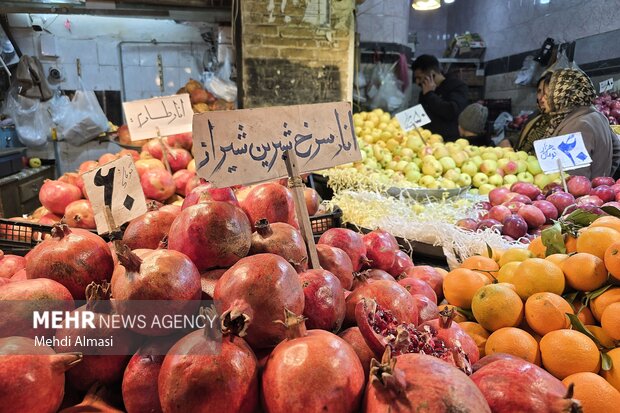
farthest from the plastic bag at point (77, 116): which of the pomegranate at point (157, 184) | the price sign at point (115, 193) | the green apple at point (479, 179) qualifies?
the price sign at point (115, 193)

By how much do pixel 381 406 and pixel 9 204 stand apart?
236 inches

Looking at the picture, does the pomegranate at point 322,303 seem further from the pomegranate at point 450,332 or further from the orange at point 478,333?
the orange at point 478,333

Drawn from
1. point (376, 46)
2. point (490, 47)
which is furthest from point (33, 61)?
point (490, 47)

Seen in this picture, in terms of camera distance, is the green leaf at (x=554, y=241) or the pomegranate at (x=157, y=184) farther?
the pomegranate at (x=157, y=184)

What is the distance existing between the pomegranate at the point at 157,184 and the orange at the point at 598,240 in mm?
2161

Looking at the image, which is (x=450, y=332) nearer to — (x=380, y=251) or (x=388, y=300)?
(x=388, y=300)

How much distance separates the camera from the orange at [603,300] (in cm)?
142

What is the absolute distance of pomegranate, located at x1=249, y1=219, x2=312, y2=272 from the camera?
3.83 feet

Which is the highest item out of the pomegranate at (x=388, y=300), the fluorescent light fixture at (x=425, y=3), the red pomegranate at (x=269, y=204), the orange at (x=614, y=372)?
the fluorescent light fixture at (x=425, y=3)

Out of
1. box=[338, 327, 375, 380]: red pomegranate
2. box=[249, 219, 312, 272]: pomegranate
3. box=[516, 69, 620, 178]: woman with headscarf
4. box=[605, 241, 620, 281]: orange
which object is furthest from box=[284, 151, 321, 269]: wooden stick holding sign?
box=[516, 69, 620, 178]: woman with headscarf

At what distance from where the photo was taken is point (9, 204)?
5.25 metres

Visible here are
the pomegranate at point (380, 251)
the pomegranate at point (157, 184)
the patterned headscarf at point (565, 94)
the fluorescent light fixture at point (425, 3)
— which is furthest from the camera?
the fluorescent light fixture at point (425, 3)

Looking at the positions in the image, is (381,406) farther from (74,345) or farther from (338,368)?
(74,345)

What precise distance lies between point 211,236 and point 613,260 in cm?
132
